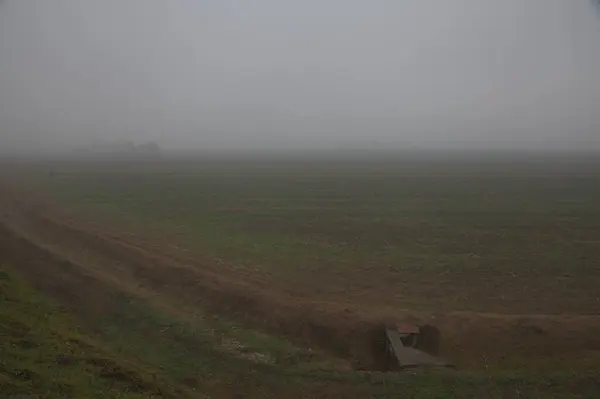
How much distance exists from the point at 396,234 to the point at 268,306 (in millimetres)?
14417

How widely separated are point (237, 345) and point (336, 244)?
514 inches

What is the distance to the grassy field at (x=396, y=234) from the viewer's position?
62.3ft

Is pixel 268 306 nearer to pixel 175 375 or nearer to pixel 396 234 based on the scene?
pixel 175 375

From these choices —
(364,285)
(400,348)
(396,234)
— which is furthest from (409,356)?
(396,234)

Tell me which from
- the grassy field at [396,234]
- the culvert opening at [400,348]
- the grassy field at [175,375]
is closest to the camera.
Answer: the grassy field at [175,375]

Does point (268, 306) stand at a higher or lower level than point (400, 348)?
higher

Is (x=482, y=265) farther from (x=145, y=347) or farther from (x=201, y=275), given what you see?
(x=145, y=347)

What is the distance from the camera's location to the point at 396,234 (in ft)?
96.4

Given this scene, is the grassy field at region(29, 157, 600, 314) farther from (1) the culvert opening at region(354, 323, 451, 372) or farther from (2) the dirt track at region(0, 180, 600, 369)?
(1) the culvert opening at region(354, 323, 451, 372)

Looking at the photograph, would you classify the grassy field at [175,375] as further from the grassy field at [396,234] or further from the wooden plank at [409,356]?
the grassy field at [396,234]

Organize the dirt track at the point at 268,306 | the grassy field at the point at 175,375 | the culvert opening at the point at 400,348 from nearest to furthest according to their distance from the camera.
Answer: the grassy field at the point at 175,375 → the culvert opening at the point at 400,348 → the dirt track at the point at 268,306

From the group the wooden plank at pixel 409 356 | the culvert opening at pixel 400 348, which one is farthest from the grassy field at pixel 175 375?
the culvert opening at pixel 400 348

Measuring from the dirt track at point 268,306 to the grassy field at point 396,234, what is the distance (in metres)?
1.31

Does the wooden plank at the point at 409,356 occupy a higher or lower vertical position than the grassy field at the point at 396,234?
lower
